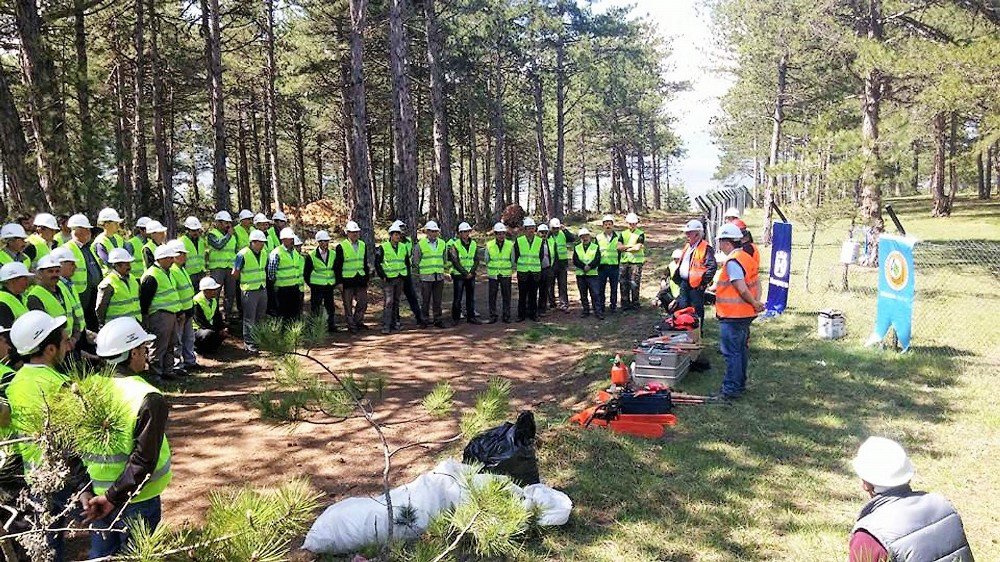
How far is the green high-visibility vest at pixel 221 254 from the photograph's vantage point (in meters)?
10.4

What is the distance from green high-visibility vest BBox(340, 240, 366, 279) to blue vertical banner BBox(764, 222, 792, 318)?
7.39m

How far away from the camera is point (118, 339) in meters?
2.91

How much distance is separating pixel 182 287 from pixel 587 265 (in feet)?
23.4

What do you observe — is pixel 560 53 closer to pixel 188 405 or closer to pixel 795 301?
pixel 795 301

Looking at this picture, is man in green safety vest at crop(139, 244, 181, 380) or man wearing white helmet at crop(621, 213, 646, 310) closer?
man in green safety vest at crop(139, 244, 181, 380)

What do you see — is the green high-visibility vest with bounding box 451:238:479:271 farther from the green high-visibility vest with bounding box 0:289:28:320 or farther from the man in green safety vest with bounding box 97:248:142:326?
A: the green high-visibility vest with bounding box 0:289:28:320

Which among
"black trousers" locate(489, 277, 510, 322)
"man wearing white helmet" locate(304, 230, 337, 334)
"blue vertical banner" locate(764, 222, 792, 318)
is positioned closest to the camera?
"blue vertical banner" locate(764, 222, 792, 318)

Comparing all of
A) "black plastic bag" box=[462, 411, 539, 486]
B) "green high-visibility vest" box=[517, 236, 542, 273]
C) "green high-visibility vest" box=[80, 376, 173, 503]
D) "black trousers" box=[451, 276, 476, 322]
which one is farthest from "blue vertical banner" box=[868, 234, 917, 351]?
"green high-visibility vest" box=[80, 376, 173, 503]

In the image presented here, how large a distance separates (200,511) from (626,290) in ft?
30.6

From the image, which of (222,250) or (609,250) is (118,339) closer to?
(222,250)

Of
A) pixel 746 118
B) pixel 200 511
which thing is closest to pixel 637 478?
pixel 200 511

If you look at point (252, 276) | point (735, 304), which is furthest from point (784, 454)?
point (252, 276)

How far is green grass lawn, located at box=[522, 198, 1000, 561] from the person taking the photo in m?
4.36

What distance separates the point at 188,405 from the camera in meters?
7.48
